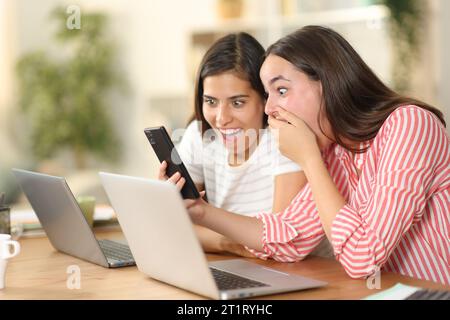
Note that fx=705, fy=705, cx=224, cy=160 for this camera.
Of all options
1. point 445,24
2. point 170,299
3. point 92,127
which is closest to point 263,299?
A: point 170,299

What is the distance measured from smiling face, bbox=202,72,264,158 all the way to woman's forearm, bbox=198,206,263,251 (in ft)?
1.16

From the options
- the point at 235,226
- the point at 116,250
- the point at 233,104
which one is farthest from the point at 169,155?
the point at 233,104

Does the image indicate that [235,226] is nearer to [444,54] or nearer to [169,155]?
[169,155]

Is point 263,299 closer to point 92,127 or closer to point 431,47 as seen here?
point 431,47

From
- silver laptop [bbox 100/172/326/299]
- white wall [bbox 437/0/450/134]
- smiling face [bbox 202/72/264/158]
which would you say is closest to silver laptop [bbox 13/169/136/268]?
silver laptop [bbox 100/172/326/299]

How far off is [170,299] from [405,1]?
2.79 metres

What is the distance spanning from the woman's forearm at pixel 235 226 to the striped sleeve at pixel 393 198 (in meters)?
0.24

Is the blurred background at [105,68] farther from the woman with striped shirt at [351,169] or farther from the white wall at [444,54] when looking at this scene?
the woman with striped shirt at [351,169]

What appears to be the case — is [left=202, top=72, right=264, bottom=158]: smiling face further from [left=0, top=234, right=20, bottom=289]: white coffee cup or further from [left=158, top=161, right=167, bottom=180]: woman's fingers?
[left=0, top=234, right=20, bottom=289]: white coffee cup

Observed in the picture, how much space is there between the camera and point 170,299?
119cm

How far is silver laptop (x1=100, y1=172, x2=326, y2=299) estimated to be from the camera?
3.65 feet

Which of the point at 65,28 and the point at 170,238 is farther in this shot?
the point at 65,28

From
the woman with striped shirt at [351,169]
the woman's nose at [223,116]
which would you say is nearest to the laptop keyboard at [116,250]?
the woman with striped shirt at [351,169]

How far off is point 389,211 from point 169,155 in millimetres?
457
